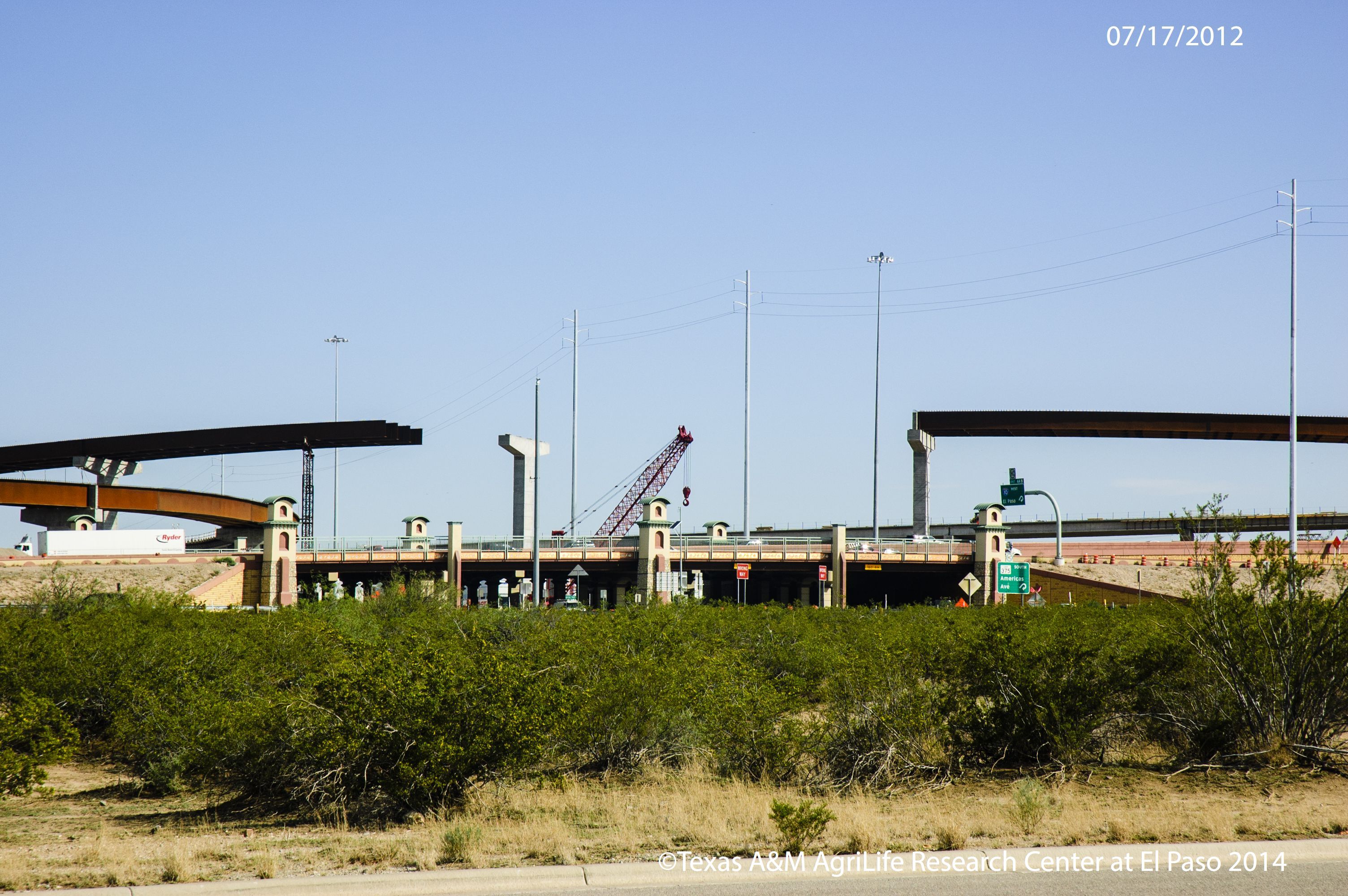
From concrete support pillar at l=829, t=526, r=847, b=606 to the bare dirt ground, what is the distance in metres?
31.7

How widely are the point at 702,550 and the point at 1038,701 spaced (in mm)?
Answer: 49316

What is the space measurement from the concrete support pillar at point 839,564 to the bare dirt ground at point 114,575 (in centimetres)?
3170

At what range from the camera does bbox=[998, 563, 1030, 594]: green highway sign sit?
136 feet

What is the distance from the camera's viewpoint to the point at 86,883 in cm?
970

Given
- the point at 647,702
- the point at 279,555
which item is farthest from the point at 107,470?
the point at 647,702

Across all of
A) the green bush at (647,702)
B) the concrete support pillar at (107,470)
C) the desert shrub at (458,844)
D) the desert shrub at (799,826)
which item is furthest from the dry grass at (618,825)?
the concrete support pillar at (107,470)

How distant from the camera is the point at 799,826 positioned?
430 inches

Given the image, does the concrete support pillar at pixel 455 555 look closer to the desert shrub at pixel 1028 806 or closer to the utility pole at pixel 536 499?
the utility pole at pixel 536 499

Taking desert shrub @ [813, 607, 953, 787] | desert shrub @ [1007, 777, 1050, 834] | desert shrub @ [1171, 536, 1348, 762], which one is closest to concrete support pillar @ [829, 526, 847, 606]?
desert shrub @ [1171, 536, 1348, 762]

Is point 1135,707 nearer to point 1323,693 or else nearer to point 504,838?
point 1323,693

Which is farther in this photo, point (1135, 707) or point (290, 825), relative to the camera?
point (1135, 707)

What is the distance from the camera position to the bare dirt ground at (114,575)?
5366 centimetres

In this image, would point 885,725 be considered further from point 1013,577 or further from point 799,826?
point 1013,577

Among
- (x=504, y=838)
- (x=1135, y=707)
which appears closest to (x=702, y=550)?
(x=1135, y=707)
